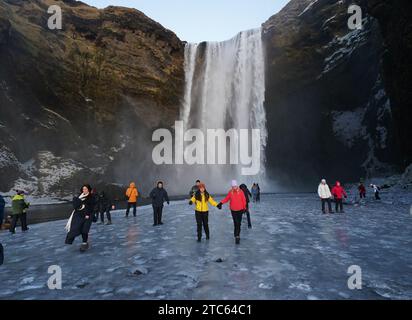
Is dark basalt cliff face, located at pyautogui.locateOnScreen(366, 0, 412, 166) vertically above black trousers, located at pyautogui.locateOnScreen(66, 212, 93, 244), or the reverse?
dark basalt cliff face, located at pyautogui.locateOnScreen(366, 0, 412, 166)

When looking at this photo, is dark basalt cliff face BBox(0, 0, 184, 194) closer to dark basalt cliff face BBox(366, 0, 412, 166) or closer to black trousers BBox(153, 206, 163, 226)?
black trousers BBox(153, 206, 163, 226)

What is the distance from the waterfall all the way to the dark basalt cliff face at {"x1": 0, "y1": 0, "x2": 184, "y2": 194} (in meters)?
2.43

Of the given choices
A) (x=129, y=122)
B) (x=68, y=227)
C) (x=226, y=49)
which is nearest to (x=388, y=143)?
(x=226, y=49)

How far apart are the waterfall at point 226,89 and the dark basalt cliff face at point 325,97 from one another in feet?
5.64

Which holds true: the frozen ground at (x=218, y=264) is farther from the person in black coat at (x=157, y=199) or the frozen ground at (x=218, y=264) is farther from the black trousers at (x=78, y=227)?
the person in black coat at (x=157, y=199)

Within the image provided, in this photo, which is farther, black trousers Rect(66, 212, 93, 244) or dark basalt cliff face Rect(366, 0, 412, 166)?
dark basalt cliff face Rect(366, 0, 412, 166)

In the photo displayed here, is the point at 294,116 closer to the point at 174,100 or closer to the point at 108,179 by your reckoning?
the point at 174,100

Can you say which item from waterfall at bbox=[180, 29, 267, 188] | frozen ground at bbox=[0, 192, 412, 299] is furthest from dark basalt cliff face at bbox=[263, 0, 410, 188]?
frozen ground at bbox=[0, 192, 412, 299]

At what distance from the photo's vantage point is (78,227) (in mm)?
7945

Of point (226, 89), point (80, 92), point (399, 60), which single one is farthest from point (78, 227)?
point (226, 89)

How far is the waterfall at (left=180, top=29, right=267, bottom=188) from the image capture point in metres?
44.8

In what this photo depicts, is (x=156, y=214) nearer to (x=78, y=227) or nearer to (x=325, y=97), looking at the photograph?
(x=78, y=227)

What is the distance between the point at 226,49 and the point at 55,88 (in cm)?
2451

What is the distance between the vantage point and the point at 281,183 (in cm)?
4644
